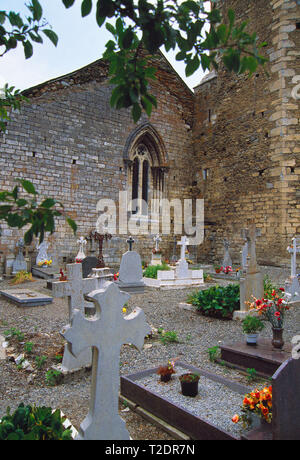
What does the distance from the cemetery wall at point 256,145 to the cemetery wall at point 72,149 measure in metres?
2.46

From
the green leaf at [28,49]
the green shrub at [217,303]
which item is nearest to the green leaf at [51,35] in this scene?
the green leaf at [28,49]

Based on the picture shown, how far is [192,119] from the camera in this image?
16594mm

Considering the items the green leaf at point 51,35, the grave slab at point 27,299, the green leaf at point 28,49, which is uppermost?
the green leaf at point 28,49

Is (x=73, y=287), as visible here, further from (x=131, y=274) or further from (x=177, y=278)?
(x=177, y=278)

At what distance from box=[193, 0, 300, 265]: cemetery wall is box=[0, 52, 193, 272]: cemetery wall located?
2.46 meters

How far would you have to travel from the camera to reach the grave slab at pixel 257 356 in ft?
12.0

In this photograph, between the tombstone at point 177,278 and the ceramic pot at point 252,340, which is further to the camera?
the tombstone at point 177,278

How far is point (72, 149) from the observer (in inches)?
501

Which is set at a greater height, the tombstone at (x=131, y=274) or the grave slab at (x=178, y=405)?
the tombstone at (x=131, y=274)

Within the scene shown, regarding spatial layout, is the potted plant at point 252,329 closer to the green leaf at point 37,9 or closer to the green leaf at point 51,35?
the green leaf at point 51,35

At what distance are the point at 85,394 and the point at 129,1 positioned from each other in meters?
3.33

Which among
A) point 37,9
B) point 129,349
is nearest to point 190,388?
point 129,349

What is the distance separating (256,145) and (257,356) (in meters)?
10.9
